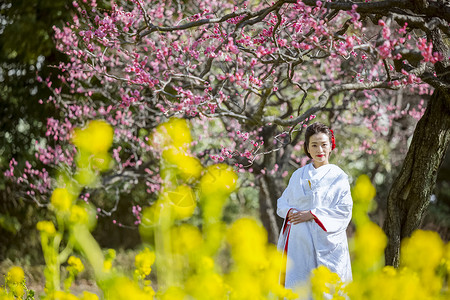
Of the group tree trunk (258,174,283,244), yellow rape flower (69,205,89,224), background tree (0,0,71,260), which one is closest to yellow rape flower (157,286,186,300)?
yellow rape flower (69,205,89,224)

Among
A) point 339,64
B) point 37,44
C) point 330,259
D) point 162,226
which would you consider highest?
point 37,44

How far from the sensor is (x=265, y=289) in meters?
1.99

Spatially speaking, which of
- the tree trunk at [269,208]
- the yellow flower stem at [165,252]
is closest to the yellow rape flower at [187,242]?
the yellow flower stem at [165,252]

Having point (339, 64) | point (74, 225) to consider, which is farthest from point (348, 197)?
point (339, 64)

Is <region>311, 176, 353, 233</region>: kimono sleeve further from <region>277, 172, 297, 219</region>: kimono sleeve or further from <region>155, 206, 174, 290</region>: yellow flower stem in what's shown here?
<region>155, 206, 174, 290</region>: yellow flower stem

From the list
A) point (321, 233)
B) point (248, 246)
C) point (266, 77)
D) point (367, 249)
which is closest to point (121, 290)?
point (248, 246)

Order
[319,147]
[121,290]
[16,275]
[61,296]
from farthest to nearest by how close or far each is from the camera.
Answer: [319,147]
[16,275]
[61,296]
[121,290]

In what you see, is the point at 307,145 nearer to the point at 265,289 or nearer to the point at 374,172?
the point at 265,289

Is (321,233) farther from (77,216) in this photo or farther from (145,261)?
(77,216)

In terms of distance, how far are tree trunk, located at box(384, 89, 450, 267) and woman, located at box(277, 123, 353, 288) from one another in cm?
120

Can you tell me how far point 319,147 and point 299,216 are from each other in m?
0.51

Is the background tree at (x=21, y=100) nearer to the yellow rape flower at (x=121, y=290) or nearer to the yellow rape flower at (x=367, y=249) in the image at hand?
the yellow rape flower at (x=121, y=290)

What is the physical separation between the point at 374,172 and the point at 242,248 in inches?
328

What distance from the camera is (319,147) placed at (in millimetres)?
3896
